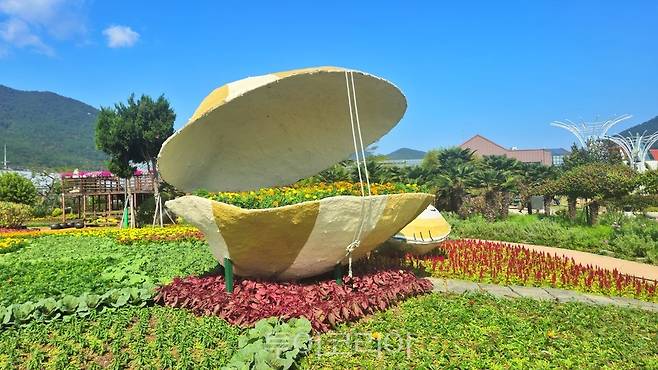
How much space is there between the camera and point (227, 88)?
586 centimetres

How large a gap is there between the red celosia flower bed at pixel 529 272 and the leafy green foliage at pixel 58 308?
5.72 m

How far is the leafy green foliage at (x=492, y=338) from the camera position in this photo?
457 cm

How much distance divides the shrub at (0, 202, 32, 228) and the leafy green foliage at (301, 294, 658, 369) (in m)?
21.5

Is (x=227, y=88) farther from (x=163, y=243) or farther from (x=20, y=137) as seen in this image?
(x=20, y=137)

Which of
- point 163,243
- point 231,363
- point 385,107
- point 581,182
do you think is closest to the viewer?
point 231,363

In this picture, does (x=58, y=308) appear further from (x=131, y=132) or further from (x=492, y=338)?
(x=131, y=132)

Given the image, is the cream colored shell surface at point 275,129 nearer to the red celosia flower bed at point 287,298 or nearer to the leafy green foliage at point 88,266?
the red celosia flower bed at point 287,298

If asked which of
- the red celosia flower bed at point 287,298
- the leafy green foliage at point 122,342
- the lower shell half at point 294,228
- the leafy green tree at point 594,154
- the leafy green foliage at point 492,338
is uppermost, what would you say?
the leafy green tree at point 594,154

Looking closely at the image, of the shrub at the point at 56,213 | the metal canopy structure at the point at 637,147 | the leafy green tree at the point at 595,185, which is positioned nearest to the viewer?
the leafy green tree at the point at 595,185

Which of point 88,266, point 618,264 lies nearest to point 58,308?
point 88,266

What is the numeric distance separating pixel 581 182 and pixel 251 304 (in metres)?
16.2

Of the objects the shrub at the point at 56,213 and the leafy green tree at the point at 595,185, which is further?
the shrub at the point at 56,213

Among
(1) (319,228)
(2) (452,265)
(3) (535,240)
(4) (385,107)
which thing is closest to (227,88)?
(1) (319,228)

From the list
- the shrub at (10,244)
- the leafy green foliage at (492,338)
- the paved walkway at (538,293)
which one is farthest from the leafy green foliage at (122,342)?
the shrub at (10,244)
